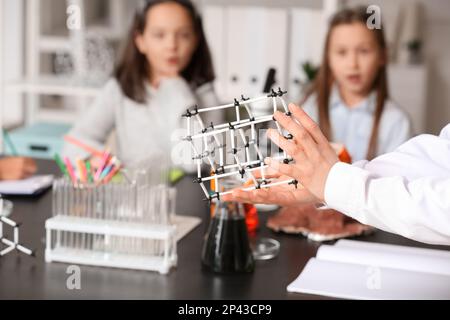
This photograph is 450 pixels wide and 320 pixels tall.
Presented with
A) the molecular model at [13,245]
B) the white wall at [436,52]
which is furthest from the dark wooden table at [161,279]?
the white wall at [436,52]

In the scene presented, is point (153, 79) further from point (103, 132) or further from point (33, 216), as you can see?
point (33, 216)

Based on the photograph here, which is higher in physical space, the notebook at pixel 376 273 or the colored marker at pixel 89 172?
the colored marker at pixel 89 172

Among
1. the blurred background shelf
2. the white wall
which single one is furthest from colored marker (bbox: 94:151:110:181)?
the white wall

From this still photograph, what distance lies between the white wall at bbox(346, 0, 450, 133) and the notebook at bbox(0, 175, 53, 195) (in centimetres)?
226

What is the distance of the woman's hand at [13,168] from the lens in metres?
2.17

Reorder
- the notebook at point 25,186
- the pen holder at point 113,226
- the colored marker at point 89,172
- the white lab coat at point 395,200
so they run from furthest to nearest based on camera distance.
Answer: the notebook at point 25,186 < the colored marker at point 89,172 < the pen holder at point 113,226 < the white lab coat at point 395,200

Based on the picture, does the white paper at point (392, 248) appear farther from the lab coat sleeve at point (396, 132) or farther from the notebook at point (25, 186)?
the lab coat sleeve at point (396, 132)

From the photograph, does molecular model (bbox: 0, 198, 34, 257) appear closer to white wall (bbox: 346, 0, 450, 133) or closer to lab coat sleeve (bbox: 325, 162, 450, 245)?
lab coat sleeve (bbox: 325, 162, 450, 245)

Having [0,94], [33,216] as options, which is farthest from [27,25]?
[33,216]

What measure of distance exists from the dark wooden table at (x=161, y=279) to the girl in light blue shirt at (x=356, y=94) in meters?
0.87

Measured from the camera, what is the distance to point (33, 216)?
193cm

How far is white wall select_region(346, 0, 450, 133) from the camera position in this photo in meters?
3.99

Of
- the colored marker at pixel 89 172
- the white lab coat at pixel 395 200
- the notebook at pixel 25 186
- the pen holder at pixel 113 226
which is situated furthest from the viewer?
the notebook at pixel 25 186

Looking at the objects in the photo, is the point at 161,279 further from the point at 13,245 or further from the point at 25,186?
the point at 25,186
